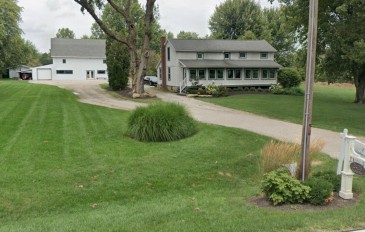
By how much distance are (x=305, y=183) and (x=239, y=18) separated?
62078 millimetres

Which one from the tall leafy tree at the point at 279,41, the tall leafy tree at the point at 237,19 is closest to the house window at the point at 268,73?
the tall leafy tree at the point at 279,41

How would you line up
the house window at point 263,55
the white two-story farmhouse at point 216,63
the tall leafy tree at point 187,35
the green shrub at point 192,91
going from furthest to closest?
the tall leafy tree at point 187,35 → the house window at point 263,55 → the white two-story farmhouse at point 216,63 → the green shrub at point 192,91

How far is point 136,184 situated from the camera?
807 cm

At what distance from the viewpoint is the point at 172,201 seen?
22.5ft

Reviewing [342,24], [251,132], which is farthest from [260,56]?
[251,132]

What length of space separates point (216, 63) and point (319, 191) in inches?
1336

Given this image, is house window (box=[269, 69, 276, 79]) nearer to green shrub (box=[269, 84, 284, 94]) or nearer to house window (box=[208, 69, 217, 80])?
green shrub (box=[269, 84, 284, 94])

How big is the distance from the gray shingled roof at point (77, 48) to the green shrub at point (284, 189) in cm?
6506

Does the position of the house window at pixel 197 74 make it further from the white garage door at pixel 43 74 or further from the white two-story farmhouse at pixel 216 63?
the white garage door at pixel 43 74

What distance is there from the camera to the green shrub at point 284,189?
5914 millimetres

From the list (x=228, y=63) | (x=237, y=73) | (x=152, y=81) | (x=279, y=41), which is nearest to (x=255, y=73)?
(x=237, y=73)

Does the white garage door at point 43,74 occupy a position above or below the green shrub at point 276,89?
above

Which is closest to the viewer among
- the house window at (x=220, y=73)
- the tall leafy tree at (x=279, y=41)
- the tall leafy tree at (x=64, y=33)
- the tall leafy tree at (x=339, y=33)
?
the tall leafy tree at (x=339, y=33)

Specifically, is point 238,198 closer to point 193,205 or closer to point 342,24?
point 193,205
